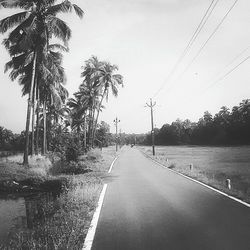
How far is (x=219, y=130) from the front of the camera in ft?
355

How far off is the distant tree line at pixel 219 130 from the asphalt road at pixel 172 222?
8681 centimetres

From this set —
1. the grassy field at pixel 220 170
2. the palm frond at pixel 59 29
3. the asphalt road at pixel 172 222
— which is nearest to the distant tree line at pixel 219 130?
the grassy field at pixel 220 170

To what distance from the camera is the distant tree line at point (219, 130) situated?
95.2 metres

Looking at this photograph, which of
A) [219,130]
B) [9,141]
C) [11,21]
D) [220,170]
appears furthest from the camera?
[219,130]

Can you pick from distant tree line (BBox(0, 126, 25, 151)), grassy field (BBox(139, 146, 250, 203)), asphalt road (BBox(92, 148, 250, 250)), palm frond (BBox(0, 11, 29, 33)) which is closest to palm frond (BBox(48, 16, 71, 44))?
palm frond (BBox(0, 11, 29, 33))

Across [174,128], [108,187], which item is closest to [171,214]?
[108,187]

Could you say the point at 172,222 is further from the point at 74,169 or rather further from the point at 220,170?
the point at 220,170

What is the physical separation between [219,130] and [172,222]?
347ft

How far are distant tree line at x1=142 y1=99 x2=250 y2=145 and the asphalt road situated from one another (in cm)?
8681

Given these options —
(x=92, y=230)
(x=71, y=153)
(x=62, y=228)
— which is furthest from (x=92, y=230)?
(x=71, y=153)

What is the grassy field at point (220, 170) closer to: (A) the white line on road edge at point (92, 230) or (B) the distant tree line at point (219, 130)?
(A) the white line on road edge at point (92, 230)

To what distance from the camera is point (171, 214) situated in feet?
30.1

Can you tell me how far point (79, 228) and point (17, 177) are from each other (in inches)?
480

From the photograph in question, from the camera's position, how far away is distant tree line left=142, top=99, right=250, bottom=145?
312 feet
